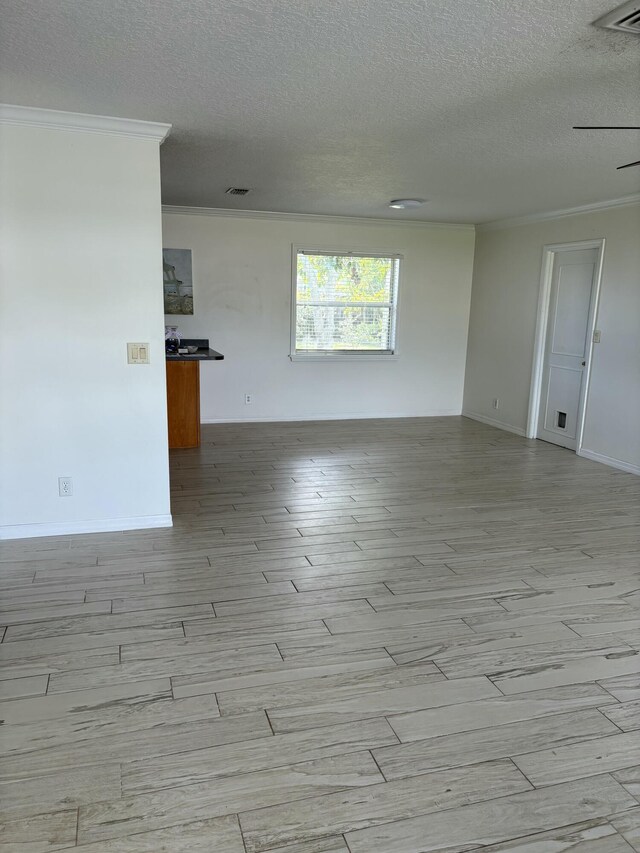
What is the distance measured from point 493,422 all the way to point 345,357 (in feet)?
6.53

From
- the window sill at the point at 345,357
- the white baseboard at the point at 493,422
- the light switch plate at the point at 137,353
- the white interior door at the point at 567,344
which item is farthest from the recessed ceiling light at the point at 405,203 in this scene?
the light switch plate at the point at 137,353

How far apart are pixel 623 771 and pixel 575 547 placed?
197 centimetres

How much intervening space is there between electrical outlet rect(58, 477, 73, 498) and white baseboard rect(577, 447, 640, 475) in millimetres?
4674

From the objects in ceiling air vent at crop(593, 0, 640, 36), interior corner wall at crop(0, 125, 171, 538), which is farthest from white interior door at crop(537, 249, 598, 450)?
interior corner wall at crop(0, 125, 171, 538)

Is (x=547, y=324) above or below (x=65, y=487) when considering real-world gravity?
above

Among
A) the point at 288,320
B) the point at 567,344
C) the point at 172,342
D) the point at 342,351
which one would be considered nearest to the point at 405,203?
the point at 288,320

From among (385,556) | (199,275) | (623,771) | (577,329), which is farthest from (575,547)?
(199,275)

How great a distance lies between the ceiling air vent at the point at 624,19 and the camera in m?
1.98

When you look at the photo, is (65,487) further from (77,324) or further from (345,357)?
(345,357)

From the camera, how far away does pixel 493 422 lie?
24.7 feet

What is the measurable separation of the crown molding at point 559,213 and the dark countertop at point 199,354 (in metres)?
3.64

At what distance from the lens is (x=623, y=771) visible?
1.94 m

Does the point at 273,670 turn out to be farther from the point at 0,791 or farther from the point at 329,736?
the point at 0,791

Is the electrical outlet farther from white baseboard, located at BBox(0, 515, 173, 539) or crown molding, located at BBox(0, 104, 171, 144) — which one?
crown molding, located at BBox(0, 104, 171, 144)
